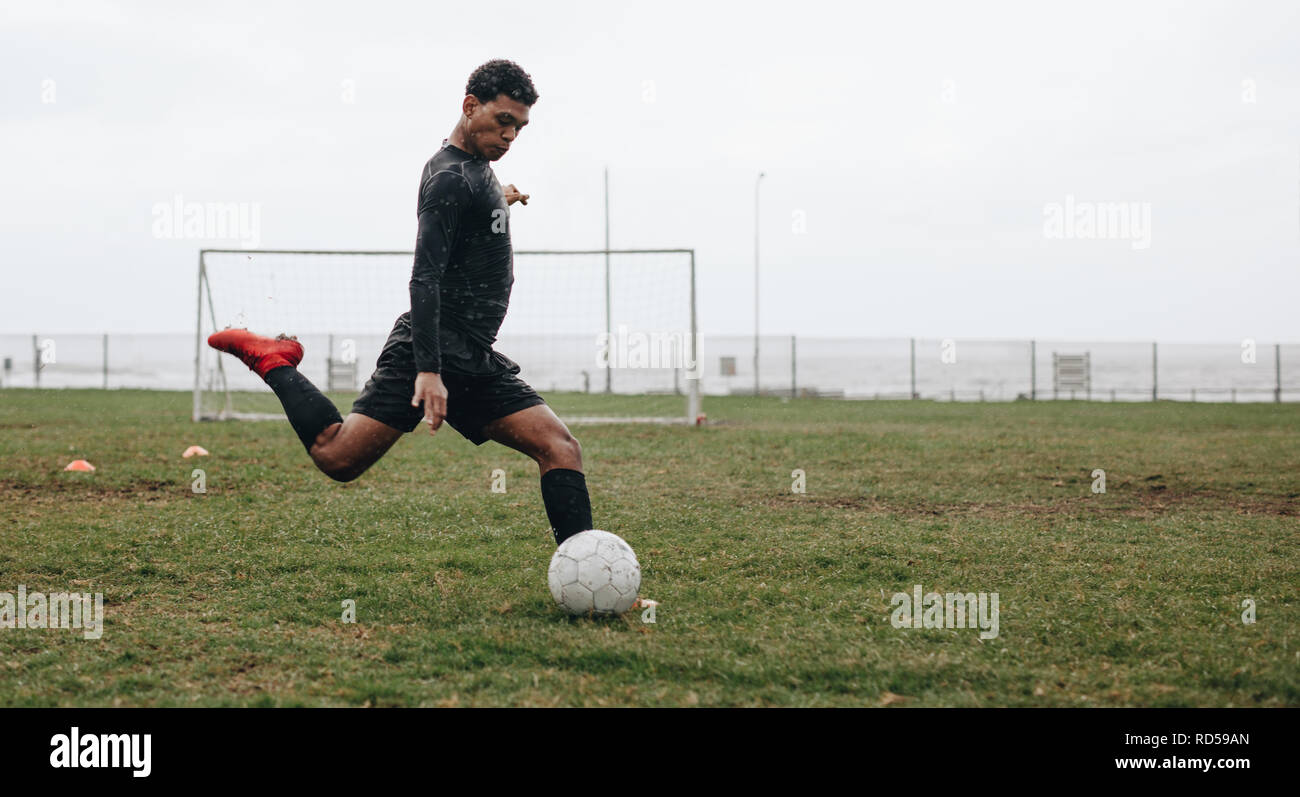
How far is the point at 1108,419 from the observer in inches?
770

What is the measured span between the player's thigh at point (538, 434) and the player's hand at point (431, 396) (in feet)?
1.42

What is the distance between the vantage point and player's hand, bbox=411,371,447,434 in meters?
4.14

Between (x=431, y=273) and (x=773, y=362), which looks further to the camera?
(x=773, y=362)

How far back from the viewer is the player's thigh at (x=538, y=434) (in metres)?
4.59

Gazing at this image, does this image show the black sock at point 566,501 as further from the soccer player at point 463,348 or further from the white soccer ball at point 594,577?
the white soccer ball at point 594,577

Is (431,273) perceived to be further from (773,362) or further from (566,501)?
(773,362)

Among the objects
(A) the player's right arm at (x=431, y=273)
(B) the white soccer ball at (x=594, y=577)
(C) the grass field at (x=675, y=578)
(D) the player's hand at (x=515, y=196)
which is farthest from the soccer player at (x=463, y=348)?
(C) the grass field at (x=675, y=578)

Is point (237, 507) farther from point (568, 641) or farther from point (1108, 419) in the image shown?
point (1108, 419)

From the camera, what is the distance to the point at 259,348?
4781 millimetres

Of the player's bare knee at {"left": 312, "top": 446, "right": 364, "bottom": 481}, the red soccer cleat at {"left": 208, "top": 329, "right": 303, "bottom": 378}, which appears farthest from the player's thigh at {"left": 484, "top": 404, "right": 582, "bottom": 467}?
the red soccer cleat at {"left": 208, "top": 329, "right": 303, "bottom": 378}

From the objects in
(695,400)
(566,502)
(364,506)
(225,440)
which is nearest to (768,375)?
(695,400)

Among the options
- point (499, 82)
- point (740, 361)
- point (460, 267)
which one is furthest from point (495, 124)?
point (740, 361)

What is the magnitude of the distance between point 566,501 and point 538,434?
342mm
